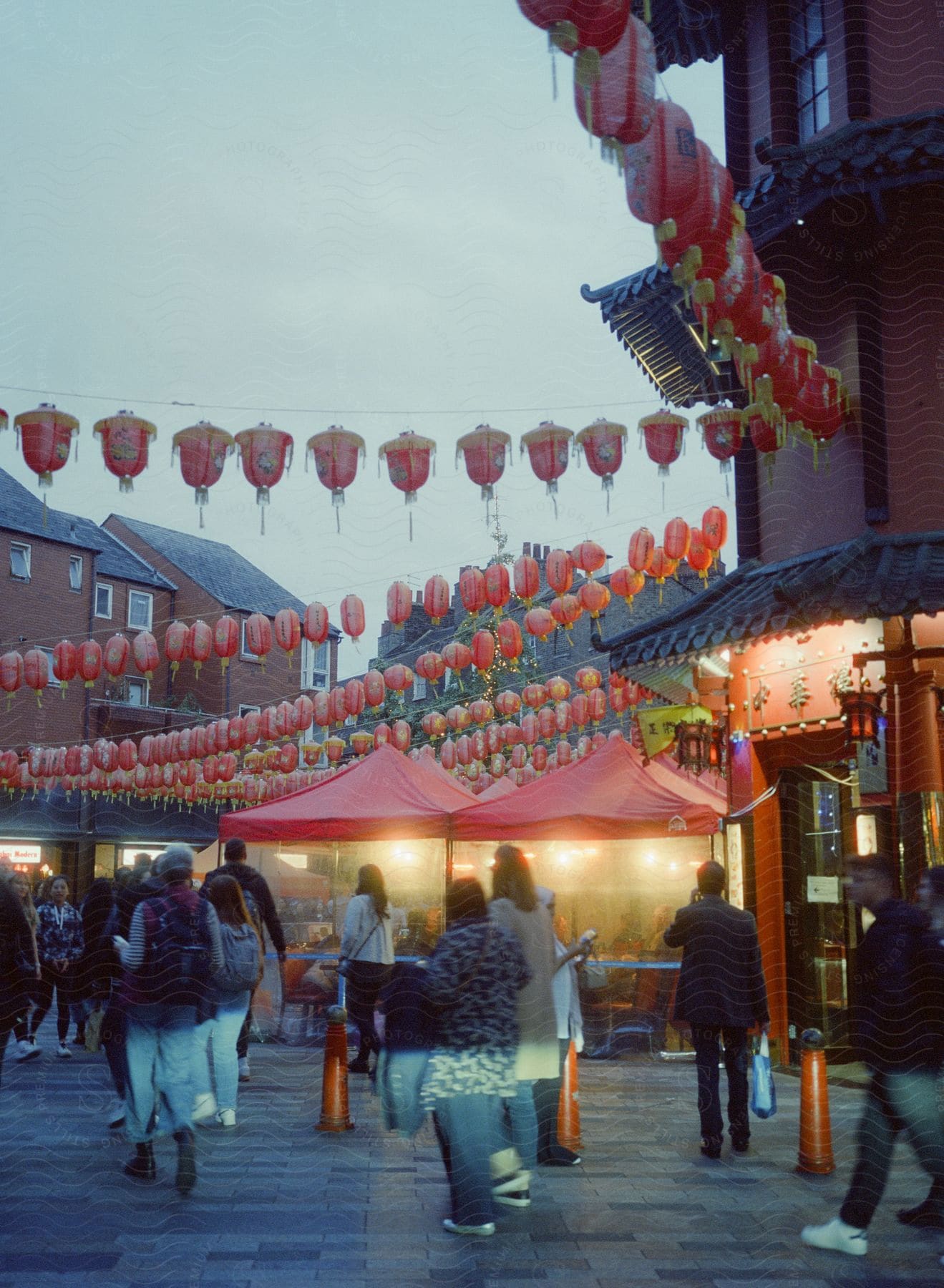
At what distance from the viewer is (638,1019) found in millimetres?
12797

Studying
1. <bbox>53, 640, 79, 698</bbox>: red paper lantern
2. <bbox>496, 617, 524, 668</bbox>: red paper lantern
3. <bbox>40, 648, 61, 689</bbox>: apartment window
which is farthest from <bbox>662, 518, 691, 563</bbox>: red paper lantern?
<bbox>40, 648, 61, 689</bbox>: apartment window

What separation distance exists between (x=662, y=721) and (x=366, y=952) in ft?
12.8

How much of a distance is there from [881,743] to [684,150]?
528cm

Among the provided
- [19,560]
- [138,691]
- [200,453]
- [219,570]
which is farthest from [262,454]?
[219,570]

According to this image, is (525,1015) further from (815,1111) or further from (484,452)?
(484,452)

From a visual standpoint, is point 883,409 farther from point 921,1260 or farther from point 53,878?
point 53,878

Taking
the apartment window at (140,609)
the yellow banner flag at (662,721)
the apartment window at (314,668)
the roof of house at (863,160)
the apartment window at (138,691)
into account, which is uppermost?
the apartment window at (140,609)

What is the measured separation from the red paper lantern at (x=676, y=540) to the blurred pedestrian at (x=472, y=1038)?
899 centimetres

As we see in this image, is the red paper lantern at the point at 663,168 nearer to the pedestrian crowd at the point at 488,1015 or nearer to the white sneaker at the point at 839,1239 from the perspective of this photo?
the pedestrian crowd at the point at 488,1015

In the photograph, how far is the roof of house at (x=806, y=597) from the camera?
821cm

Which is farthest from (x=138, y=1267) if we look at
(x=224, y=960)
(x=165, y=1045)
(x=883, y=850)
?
(x=883, y=850)

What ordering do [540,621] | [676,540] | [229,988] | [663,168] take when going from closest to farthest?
1. [663,168]
2. [229,988]
3. [676,540]
4. [540,621]

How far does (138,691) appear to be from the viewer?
34.6m

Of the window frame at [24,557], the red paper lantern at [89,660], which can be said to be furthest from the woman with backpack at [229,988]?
the window frame at [24,557]
